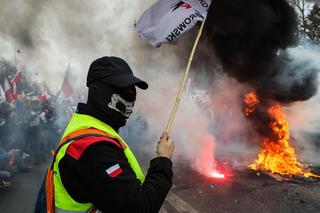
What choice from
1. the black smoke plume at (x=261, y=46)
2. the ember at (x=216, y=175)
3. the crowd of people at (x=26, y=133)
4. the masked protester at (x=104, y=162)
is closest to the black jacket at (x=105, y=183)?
the masked protester at (x=104, y=162)

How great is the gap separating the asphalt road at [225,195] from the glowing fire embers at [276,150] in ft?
3.42

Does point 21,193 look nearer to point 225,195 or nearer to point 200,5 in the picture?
point 225,195

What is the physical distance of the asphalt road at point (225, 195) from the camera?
5363mm

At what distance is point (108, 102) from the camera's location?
65.8 inches

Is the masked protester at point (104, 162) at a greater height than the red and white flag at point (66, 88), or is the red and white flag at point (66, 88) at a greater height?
the masked protester at point (104, 162)

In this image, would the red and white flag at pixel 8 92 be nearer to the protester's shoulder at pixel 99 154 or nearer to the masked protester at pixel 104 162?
the masked protester at pixel 104 162

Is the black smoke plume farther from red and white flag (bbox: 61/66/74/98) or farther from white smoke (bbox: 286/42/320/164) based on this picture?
red and white flag (bbox: 61/66/74/98)

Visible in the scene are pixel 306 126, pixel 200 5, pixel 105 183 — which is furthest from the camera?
pixel 306 126

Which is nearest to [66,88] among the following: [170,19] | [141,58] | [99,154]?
[141,58]

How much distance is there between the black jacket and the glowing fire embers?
7.02m

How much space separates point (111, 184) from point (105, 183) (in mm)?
24

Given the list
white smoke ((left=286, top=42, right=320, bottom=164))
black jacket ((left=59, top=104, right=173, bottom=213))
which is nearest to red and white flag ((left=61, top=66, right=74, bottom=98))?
white smoke ((left=286, top=42, right=320, bottom=164))

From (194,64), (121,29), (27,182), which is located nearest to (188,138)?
(194,64)

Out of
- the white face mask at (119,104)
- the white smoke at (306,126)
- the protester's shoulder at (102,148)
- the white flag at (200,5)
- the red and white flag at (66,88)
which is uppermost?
the white flag at (200,5)
